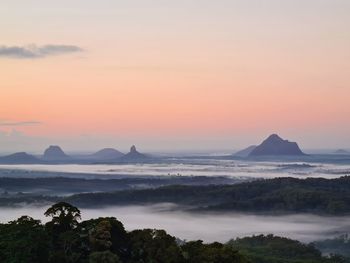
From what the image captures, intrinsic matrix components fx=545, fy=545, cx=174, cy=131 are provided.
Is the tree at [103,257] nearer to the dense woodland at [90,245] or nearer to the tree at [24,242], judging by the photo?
the dense woodland at [90,245]

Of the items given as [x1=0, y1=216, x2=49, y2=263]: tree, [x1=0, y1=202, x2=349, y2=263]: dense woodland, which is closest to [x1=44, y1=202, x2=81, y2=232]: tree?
[x1=0, y1=202, x2=349, y2=263]: dense woodland

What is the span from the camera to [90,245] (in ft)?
141

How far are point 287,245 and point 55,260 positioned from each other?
116 meters

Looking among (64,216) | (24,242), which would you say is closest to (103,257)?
(64,216)

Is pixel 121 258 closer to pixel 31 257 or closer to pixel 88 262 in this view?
pixel 88 262

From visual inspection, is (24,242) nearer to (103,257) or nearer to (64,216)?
(64,216)

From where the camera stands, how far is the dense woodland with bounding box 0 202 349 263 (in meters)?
41.4

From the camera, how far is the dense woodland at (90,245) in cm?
4138

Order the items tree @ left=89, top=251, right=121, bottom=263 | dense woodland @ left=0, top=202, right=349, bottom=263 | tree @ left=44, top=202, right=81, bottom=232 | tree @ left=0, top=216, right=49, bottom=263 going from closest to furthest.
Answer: tree @ left=89, top=251, right=121, bottom=263, tree @ left=0, top=216, right=49, bottom=263, dense woodland @ left=0, top=202, right=349, bottom=263, tree @ left=44, top=202, right=81, bottom=232

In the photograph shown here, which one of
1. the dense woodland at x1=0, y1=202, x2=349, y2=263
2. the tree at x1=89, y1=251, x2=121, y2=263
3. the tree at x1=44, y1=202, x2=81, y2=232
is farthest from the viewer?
the tree at x1=44, y1=202, x2=81, y2=232

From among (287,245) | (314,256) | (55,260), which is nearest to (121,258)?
(55,260)

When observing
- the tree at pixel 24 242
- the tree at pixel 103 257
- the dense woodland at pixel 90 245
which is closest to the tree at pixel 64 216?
the dense woodland at pixel 90 245

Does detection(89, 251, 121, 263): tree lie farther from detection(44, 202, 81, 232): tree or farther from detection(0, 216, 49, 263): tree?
detection(44, 202, 81, 232): tree

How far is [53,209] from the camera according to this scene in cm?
4434
